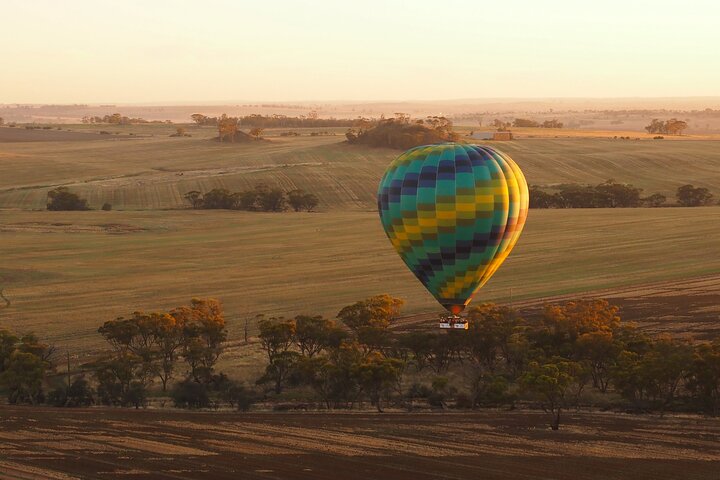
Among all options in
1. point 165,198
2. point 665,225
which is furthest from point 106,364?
point 165,198

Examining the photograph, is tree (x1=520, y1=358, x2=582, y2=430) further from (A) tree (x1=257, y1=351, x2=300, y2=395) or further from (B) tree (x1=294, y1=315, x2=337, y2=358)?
(B) tree (x1=294, y1=315, x2=337, y2=358)

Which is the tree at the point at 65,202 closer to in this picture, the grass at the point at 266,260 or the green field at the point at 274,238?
the green field at the point at 274,238

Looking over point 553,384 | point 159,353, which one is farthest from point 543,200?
point 553,384

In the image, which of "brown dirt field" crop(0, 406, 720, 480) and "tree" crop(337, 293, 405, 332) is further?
"tree" crop(337, 293, 405, 332)

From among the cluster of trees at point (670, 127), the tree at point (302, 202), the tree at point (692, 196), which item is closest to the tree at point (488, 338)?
the tree at point (302, 202)

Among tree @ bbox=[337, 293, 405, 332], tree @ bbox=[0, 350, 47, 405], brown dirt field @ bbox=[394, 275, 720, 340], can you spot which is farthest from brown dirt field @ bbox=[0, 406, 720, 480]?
brown dirt field @ bbox=[394, 275, 720, 340]

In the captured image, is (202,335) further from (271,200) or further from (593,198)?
(593,198)

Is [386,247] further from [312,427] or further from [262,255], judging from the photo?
[312,427]
